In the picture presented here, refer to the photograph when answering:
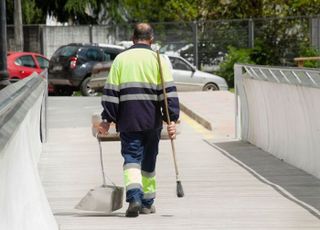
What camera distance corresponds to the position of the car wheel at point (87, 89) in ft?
105

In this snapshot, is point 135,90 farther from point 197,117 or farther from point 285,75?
point 197,117

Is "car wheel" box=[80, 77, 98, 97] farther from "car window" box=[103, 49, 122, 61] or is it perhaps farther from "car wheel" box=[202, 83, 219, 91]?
"car wheel" box=[202, 83, 219, 91]

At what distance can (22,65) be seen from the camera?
1282 inches

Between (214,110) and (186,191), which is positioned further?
(214,110)

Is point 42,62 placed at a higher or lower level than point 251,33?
lower

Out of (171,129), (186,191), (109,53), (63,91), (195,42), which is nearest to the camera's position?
(171,129)

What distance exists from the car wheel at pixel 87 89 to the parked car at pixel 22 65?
4.71 ft

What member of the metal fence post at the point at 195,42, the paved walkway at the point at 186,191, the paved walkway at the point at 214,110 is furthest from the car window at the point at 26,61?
the paved walkway at the point at 186,191

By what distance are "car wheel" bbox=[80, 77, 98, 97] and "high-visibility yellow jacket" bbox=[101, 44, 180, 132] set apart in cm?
2235

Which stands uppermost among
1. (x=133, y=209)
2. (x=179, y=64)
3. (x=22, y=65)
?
(x=133, y=209)

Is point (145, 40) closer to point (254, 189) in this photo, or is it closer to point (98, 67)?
point (254, 189)

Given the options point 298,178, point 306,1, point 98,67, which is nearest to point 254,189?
point 298,178

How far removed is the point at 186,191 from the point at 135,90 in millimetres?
2415

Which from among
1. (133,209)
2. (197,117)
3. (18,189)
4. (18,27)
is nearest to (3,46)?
(197,117)
